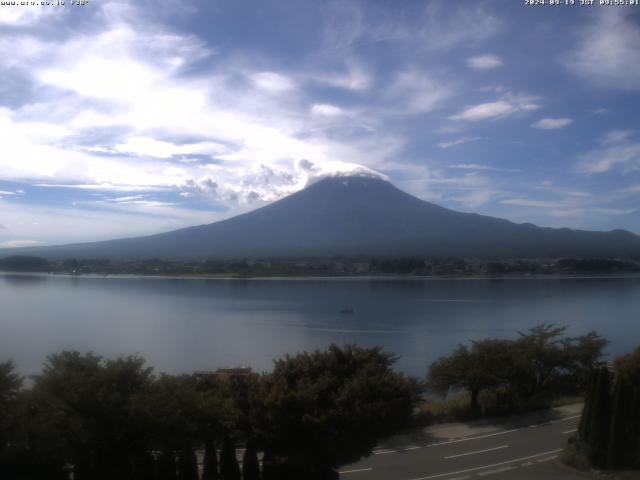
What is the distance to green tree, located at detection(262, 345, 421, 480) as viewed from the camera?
15.8 feet

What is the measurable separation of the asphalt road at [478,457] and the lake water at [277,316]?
6725 millimetres

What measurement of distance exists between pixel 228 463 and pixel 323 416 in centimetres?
92

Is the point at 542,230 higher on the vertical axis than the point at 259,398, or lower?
higher

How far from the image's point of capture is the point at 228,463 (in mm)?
5086

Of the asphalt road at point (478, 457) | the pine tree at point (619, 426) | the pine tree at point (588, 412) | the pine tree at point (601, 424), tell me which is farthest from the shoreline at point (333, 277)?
the pine tree at point (619, 426)

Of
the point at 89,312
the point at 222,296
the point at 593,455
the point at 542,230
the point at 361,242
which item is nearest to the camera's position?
the point at 593,455

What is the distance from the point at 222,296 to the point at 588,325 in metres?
18.5

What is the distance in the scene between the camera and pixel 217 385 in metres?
7.75

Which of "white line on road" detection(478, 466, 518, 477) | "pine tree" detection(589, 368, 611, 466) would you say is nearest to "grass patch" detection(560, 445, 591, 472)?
"pine tree" detection(589, 368, 611, 466)

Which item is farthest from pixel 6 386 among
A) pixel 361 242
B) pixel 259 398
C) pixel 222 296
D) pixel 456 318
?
pixel 361 242

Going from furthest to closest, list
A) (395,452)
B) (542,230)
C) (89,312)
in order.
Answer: (542,230) < (89,312) < (395,452)

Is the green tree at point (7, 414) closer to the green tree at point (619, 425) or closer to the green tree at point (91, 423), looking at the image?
the green tree at point (91, 423)

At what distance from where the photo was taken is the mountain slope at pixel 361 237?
222 feet

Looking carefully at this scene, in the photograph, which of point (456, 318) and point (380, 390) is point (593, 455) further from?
point (456, 318)
